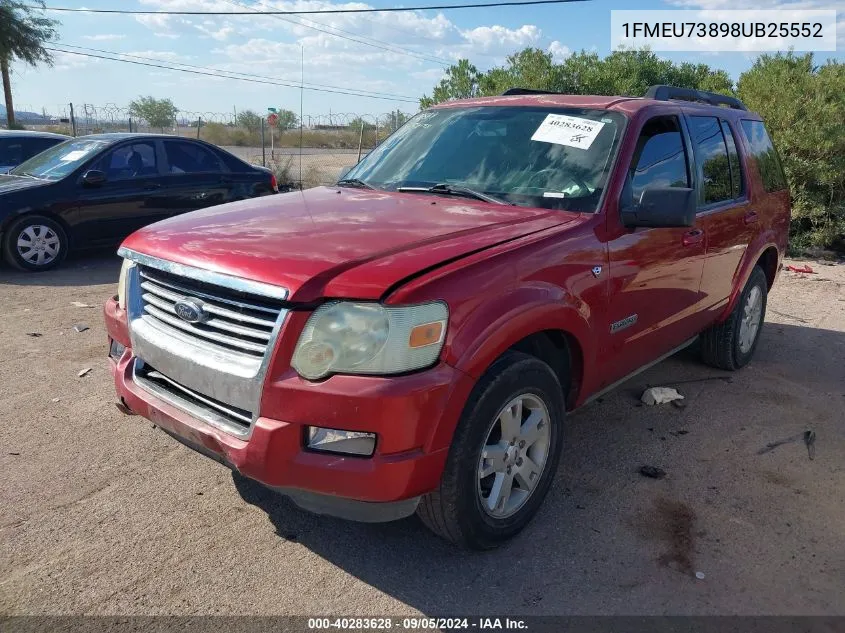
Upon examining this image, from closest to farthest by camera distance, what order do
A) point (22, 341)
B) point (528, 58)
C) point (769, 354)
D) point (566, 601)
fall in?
point (566, 601)
point (22, 341)
point (769, 354)
point (528, 58)

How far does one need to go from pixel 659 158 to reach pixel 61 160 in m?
7.56

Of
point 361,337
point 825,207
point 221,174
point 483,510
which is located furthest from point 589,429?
point 825,207

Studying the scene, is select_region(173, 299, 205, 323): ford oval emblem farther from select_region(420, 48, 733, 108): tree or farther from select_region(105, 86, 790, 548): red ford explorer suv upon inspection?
select_region(420, 48, 733, 108): tree

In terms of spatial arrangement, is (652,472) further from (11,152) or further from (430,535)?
(11,152)

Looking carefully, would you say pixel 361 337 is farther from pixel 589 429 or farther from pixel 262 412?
pixel 589 429

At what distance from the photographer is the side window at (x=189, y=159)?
29.8 ft

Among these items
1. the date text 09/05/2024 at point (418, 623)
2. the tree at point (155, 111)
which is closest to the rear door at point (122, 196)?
the date text 09/05/2024 at point (418, 623)

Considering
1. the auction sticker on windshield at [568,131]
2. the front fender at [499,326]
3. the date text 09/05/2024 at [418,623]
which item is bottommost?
the date text 09/05/2024 at [418,623]

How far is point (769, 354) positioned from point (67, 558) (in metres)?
5.49

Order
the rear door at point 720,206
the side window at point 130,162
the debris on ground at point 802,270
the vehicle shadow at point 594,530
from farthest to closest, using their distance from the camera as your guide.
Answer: the debris on ground at point 802,270 → the side window at point 130,162 → the rear door at point 720,206 → the vehicle shadow at point 594,530

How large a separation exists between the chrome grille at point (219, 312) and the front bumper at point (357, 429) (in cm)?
19

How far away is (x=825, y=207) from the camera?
34.8 feet

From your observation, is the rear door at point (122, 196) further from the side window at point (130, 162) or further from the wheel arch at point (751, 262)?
the wheel arch at point (751, 262)

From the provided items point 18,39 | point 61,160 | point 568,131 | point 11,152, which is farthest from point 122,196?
point 18,39
